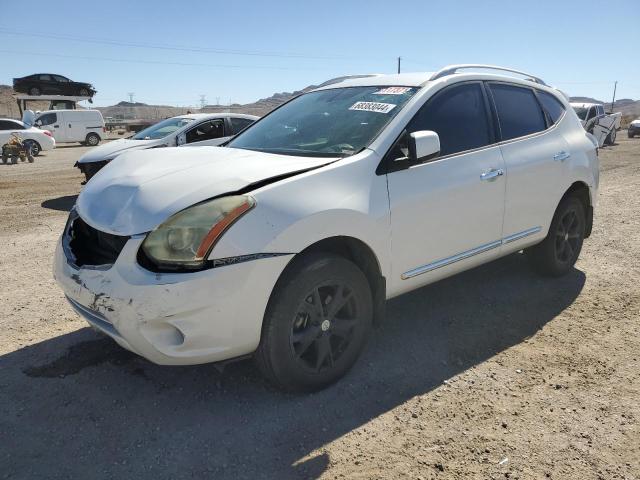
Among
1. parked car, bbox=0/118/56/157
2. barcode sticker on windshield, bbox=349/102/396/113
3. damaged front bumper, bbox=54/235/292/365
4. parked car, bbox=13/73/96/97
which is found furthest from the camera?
parked car, bbox=13/73/96/97

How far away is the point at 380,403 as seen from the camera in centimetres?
287

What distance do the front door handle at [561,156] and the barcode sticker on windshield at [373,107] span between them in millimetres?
1759

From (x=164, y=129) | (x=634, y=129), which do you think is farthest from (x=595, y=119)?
(x=164, y=129)

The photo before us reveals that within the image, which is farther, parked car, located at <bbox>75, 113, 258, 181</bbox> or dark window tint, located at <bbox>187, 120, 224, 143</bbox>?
dark window tint, located at <bbox>187, 120, 224, 143</bbox>

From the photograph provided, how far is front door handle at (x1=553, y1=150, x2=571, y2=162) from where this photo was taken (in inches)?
168

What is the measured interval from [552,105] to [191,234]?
3.69m

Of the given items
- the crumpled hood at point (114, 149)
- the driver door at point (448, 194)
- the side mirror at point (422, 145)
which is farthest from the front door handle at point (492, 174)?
the crumpled hood at point (114, 149)

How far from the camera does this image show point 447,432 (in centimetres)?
262

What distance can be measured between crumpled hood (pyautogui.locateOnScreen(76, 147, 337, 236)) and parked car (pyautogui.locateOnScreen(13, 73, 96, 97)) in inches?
1481

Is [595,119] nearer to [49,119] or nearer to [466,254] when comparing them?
[466,254]

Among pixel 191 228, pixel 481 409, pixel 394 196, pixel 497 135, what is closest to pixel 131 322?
pixel 191 228

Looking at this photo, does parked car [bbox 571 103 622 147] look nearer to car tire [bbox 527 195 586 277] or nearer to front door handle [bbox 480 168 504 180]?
car tire [bbox 527 195 586 277]

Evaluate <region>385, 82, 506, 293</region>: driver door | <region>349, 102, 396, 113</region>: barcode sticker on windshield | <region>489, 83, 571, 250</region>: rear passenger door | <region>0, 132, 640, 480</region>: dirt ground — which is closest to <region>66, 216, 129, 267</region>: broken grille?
<region>0, 132, 640, 480</region>: dirt ground

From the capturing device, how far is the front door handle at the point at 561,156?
14.0ft
